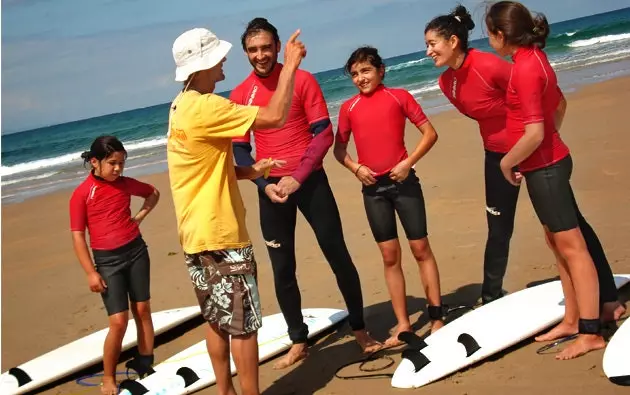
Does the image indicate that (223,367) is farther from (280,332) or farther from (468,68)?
(468,68)

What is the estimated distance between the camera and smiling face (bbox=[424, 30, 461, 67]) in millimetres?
4996

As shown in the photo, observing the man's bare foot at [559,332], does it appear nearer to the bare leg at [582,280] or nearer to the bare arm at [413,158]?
the bare leg at [582,280]

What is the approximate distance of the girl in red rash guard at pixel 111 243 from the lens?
208 inches

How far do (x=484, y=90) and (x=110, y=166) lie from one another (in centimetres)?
248

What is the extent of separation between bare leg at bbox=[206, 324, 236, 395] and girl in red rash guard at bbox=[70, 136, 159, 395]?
1.30 metres

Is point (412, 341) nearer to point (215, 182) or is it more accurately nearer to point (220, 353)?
point (220, 353)

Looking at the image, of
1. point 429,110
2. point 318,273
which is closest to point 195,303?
point 318,273

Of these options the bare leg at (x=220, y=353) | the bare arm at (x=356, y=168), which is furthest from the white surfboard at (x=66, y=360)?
the bare arm at (x=356, y=168)

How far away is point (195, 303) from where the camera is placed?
7578 mm

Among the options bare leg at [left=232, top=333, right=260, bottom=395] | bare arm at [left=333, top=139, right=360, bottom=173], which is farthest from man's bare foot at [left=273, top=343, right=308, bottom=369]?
bare arm at [left=333, top=139, right=360, bottom=173]

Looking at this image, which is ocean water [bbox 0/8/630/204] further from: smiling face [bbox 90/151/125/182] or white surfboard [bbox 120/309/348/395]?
smiling face [bbox 90/151/125/182]

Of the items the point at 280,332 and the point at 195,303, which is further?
the point at 195,303

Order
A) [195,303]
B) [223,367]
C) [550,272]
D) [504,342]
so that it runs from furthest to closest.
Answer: [195,303] < [550,272] < [504,342] < [223,367]

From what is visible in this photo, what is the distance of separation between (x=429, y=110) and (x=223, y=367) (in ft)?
57.7
